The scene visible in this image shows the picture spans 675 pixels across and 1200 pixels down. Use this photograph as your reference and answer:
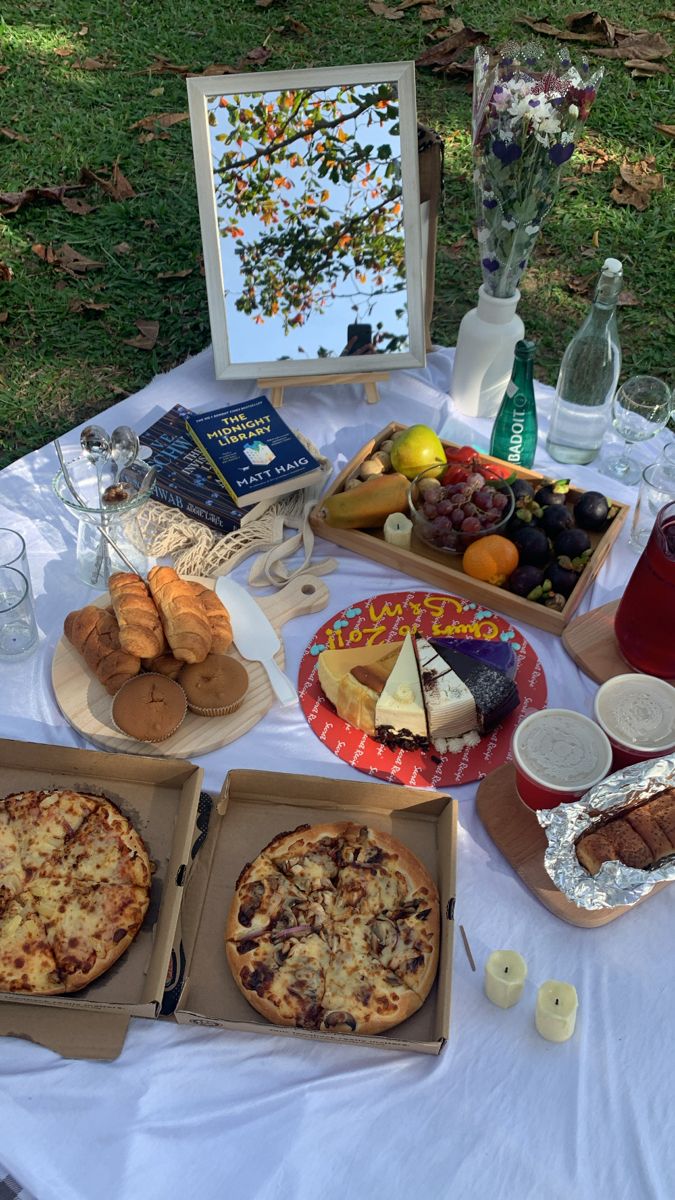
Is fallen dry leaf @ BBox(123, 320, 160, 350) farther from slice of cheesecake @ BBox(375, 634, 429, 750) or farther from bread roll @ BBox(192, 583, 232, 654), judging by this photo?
slice of cheesecake @ BBox(375, 634, 429, 750)

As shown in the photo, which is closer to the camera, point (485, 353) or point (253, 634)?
point (253, 634)

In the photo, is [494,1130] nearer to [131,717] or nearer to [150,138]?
[131,717]

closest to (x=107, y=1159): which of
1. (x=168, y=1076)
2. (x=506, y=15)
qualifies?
(x=168, y=1076)

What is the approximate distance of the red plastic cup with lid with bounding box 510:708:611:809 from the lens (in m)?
1.72

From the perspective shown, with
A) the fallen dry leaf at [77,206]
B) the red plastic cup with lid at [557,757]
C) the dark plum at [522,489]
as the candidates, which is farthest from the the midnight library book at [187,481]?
the fallen dry leaf at [77,206]

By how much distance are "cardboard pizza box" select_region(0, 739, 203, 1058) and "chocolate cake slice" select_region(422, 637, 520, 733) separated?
0.58 m

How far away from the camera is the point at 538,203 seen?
7.80 ft

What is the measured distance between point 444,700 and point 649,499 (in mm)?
855

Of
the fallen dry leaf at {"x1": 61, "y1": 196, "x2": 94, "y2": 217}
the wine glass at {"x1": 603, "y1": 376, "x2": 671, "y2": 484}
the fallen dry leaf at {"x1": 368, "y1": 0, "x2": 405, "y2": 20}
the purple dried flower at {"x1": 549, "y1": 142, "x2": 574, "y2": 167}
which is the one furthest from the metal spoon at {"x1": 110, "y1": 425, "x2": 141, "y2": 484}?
the fallen dry leaf at {"x1": 368, "y1": 0, "x2": 405, "y2": 20}

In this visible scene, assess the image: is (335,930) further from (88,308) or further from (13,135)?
(13,135)

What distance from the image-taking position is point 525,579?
2244 mm

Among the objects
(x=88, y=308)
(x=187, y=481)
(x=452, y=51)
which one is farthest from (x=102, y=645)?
(x=452, y=51)

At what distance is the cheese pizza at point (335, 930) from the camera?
1.55 meters

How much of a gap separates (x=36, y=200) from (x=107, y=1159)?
4.44m
